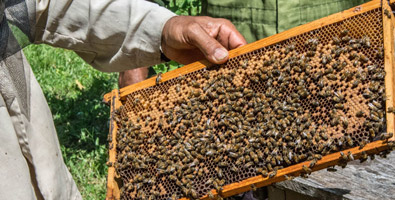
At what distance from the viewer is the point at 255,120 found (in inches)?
110

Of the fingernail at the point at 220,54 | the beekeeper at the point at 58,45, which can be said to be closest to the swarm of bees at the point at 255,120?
the fingernail at the point at 220,54

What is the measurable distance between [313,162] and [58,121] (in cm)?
507

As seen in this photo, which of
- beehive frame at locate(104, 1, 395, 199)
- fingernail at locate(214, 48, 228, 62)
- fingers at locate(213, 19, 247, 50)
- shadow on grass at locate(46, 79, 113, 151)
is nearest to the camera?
beehive frame at locate(104, 1, 395, 199)

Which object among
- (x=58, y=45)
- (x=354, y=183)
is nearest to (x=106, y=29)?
(x=58, y=45)

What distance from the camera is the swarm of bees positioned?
2.54 m

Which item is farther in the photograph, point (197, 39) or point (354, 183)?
point (197, 39)

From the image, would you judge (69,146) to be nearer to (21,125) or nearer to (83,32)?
(83,32)

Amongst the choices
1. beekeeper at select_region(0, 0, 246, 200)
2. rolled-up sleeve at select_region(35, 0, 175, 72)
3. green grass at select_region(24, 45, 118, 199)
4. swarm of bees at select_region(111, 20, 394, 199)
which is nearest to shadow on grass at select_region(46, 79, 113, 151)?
green grass at select_region(24, 45, 118, 199)

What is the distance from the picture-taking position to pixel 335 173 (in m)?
2.99

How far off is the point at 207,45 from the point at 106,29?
2.25ft

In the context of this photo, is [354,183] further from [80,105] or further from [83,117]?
[80,105]

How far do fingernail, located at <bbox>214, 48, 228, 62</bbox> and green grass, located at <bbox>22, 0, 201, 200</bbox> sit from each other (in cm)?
229

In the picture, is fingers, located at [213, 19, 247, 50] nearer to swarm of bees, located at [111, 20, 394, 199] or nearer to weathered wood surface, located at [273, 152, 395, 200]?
swarm of bees, located at [111, 20, 394, 199]

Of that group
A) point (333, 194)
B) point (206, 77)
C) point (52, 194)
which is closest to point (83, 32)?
point (206, 77)
